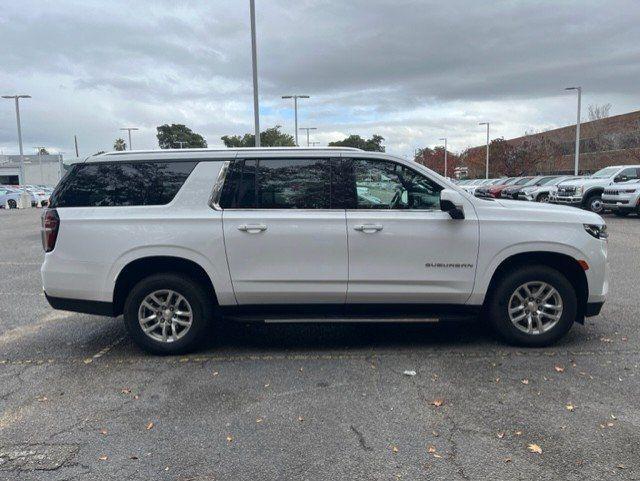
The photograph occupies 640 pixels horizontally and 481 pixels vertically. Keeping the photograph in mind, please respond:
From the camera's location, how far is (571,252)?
16.1 feet

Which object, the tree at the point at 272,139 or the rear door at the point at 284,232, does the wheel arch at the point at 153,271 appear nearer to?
the rear door at the point at 284,232

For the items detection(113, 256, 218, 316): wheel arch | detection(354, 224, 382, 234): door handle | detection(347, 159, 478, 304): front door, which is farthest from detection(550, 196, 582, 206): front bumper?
detection(113, 256, 218, 316): wheel arch

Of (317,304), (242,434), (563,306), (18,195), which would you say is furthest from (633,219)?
(18,195)

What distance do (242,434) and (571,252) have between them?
3330 millimetres

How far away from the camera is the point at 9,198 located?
A: 3738 centimetres

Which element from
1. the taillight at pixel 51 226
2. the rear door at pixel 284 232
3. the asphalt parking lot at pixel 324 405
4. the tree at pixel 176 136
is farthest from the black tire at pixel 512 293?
the tree at pixel 176 136

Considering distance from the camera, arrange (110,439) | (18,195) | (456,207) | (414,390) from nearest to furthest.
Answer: (110,439) < (414,390) < (456,207) < (18,195)

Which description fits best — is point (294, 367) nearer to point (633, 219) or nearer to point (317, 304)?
point (317, 304)

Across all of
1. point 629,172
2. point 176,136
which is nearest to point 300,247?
point 629,172

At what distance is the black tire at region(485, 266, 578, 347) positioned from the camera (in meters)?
4.96

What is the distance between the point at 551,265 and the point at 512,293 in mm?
498

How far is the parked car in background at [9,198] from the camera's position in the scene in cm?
3681

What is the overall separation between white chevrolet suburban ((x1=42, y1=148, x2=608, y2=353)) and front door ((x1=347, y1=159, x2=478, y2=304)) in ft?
0.03

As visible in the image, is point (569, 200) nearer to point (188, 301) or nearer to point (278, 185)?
point (278, 185)
